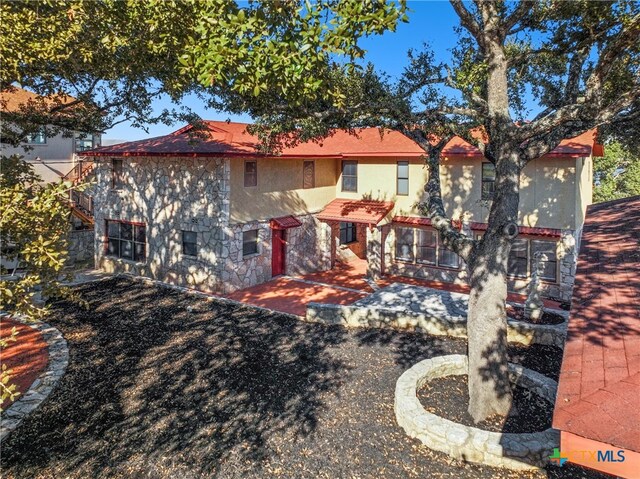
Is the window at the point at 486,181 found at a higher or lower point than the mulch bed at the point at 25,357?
higher

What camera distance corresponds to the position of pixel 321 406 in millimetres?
8078

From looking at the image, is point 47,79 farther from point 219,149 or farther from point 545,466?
point 545,466

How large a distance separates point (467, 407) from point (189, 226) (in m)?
12.5

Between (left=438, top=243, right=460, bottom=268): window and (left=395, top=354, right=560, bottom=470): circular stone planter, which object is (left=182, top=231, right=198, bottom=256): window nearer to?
(left=438, top=243, right=460, bottom=268): window

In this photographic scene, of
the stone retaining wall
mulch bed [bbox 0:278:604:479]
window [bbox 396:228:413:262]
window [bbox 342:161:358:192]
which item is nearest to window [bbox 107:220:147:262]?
mulch bed [bbox 0:278:604:479]

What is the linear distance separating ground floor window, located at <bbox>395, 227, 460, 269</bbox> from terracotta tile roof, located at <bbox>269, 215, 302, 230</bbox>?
4827mm

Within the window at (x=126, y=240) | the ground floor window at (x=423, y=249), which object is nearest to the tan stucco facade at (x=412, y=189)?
the ground floor window at (x=423, y=249)

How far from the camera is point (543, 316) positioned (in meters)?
13.4

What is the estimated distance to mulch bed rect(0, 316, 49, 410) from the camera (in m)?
8.83

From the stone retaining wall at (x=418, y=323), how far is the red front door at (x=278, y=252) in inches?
224

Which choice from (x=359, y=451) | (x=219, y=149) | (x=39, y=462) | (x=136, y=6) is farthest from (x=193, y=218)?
(x=359, y=451)

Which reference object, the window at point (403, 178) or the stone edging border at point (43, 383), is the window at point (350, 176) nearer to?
the window at point (403, 178)

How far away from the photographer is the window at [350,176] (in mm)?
20766

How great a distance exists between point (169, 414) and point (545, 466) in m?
6.26
